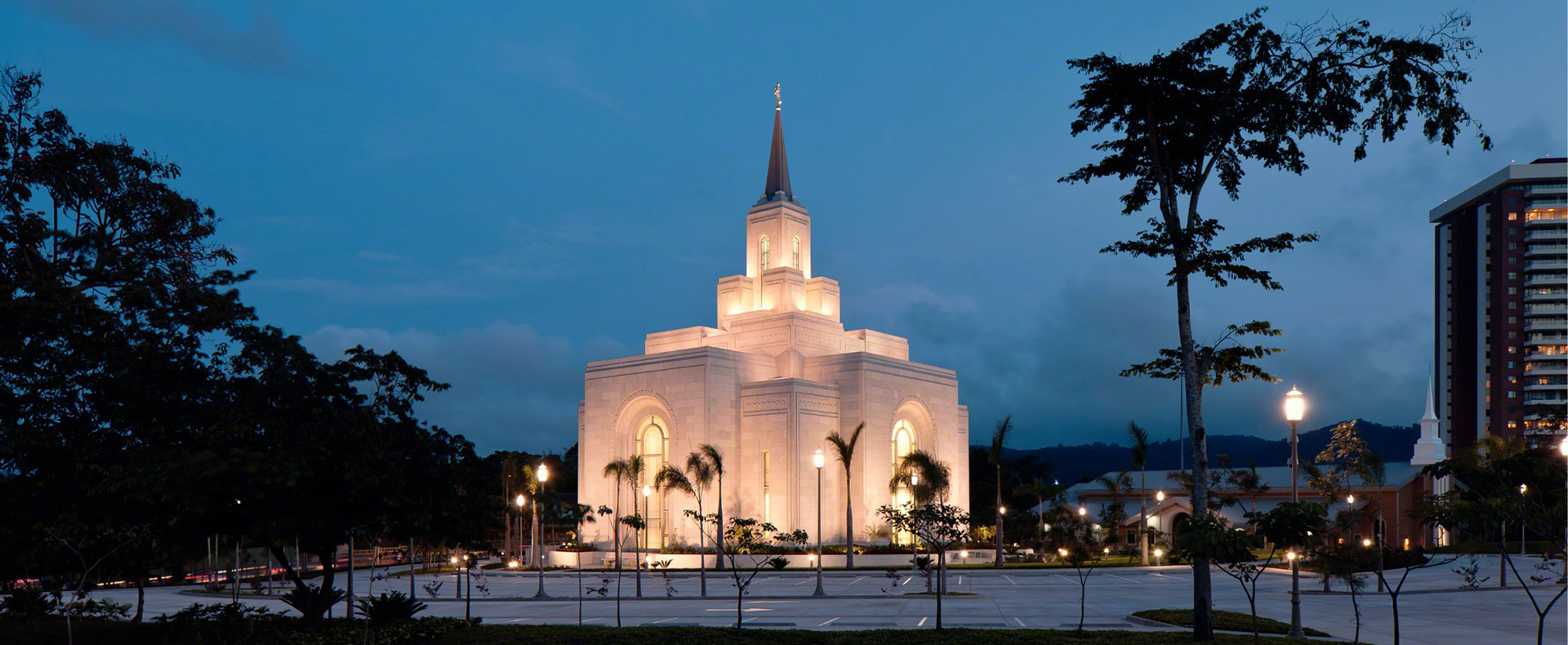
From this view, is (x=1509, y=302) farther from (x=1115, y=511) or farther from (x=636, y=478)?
(x=636, y=478)

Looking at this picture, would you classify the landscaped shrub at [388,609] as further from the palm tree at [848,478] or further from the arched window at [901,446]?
the arched window at [901,446]

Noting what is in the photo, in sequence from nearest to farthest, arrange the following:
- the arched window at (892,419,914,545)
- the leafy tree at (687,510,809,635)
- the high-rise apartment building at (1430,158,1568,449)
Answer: the leafy tree at (687,510,809,635) → the arched window at (892,419,914,545) → the high-rise apartment building at (1430,158,1568,449)

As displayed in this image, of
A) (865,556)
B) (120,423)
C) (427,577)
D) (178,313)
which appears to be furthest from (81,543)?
(865,556)

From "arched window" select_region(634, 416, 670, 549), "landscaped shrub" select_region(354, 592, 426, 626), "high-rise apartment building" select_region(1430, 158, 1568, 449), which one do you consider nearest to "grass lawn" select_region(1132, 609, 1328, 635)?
"landscaped shrub" select_region(354, 592, 426, 626)

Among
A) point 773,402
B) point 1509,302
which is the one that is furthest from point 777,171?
point 1509,302

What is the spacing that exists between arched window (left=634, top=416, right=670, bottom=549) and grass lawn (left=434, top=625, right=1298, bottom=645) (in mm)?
39774

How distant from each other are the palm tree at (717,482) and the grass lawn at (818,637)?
28.1 metres

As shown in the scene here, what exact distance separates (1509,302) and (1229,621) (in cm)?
Answer: 10288

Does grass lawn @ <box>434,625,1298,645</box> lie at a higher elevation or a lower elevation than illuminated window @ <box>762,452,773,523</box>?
higher

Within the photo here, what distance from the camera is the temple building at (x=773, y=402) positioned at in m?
60.1

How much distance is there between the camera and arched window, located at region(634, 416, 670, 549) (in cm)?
6217

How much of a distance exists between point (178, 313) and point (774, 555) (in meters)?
37.1

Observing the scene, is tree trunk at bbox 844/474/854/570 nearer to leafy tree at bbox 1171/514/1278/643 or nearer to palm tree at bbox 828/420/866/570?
palm tree at bbox 828/420/866/570

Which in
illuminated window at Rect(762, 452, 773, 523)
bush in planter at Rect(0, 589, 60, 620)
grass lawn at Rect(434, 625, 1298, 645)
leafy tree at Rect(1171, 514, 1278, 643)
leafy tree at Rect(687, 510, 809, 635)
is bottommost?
leafy tree at Rect(687, 510, 809, 635)
